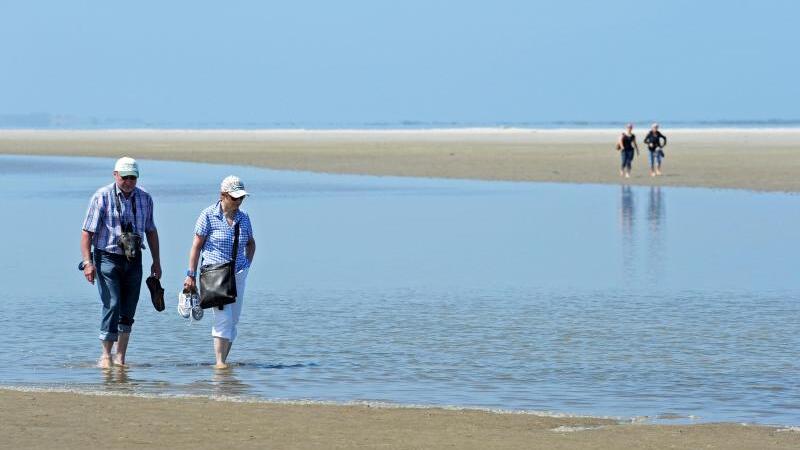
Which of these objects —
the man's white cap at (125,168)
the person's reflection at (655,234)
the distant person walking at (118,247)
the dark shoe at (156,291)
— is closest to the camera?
the man's white cap at (125,168)

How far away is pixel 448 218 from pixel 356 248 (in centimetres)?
558

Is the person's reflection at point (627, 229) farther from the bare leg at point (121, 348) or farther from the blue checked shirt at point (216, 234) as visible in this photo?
the bare leg at point (121, 348)

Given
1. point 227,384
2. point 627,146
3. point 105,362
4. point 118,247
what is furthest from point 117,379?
point 627,146

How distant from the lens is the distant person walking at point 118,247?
11.0m

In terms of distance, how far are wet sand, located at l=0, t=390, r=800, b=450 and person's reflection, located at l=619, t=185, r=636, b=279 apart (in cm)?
851

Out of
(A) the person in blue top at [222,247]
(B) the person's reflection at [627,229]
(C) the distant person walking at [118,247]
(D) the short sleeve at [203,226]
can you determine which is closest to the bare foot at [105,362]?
(C) the distant person walking at [118,247]

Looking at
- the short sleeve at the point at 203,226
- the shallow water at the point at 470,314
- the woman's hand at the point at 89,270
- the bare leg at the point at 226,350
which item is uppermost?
the short sleeve at the point at 203,226

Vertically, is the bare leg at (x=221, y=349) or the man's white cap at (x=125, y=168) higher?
the man's white cap at (x=125, y=168)

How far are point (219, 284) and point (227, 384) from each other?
35.1 inches

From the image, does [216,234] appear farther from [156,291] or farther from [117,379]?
[117,379]

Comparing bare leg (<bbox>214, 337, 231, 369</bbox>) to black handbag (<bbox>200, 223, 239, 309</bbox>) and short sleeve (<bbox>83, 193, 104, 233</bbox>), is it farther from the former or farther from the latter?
short sleeve (<bbox>83, 193, 104, 233</bbox>)

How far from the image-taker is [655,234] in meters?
22.6

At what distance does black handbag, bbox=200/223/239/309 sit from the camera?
36.4 feet

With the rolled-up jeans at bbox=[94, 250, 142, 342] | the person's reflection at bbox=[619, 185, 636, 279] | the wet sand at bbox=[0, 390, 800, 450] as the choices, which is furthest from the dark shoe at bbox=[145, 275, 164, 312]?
the person's reflection at bbox=[619, 185, 636, 279]
